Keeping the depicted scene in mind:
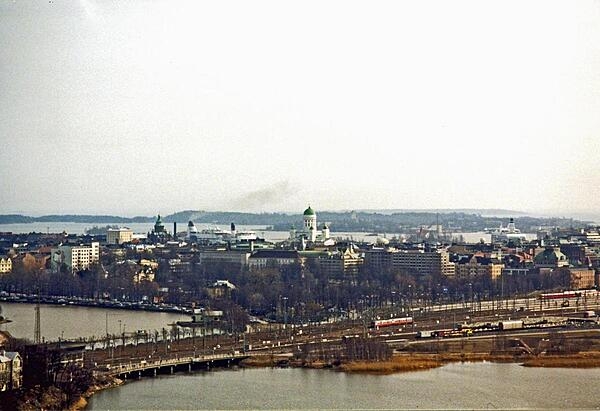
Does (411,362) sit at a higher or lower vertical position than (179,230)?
lower

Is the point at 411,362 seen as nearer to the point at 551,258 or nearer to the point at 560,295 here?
the point at 560,295

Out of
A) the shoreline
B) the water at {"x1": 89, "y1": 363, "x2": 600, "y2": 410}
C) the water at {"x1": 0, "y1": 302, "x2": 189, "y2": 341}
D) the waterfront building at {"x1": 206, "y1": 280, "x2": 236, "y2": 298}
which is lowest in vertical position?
the water at {"x1": 89, "y1": 363, "x2": 600, "y2": 410}

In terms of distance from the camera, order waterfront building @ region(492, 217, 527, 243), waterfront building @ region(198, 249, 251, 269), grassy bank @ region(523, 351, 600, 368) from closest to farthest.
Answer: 1. grassy bank @ region(523, 351, 600, 368)
2. waterfront building @ region(198, 249, 251, 269)
3. waterfront building @ region(492, 217, 527, 243)

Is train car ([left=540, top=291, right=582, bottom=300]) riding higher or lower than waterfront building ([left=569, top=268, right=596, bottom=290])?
lower

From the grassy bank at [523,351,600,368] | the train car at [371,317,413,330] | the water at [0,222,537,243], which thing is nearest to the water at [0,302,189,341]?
the train car at [371,317,413,330]

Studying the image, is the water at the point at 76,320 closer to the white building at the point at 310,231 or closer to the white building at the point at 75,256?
the white building at the point at 75,256

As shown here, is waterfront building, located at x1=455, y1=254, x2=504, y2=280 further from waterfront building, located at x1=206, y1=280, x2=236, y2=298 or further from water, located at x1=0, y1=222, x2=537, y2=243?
waterfront building, located at x1=206, y1=280, x2=236, y2=298

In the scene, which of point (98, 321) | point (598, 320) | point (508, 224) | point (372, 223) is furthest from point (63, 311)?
point (372, 223)

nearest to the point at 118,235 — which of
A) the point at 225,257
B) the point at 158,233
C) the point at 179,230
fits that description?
the point at 158,233
